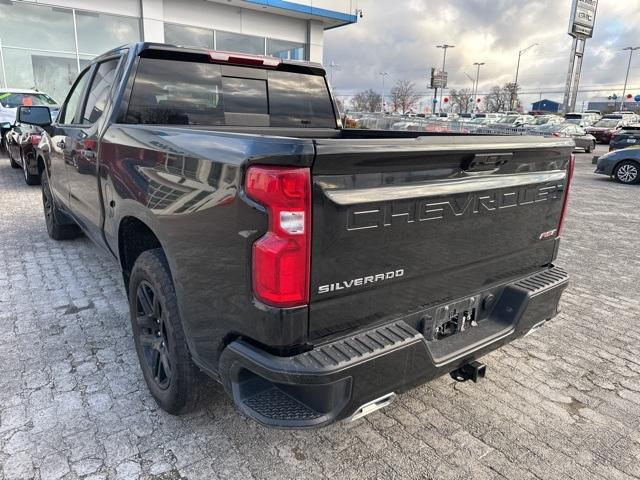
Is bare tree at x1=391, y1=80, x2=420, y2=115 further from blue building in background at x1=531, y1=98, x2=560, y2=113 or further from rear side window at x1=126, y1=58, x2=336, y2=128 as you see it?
rear side window at x1=126, y1=58, x2=336, y2=128

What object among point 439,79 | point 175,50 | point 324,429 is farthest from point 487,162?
point 439,79

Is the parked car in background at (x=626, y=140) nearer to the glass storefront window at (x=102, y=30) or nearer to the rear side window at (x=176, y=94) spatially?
the rear side window at (x=176, y=94)

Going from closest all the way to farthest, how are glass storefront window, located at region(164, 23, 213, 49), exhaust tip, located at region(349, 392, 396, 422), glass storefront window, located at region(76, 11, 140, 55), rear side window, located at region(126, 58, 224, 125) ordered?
exhaust tip, located at region(349, 392, 396, 422)
rear side window, located at region(126, 58, 224, 125)
glass storefront window, located at region(76, 11, 140, 55)
glass storefront window, located at region(164, 23, 213, 49)

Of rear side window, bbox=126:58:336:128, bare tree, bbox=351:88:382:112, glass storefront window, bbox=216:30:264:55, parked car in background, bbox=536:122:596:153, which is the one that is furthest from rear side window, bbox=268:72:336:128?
bare tree, bbox=351:88:382:112

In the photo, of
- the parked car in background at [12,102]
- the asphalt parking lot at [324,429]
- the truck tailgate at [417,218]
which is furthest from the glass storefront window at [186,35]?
the truck tailgate at [417,218]

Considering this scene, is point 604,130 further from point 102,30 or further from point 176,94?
point 176,94

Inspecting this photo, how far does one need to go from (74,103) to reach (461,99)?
83.2 meters

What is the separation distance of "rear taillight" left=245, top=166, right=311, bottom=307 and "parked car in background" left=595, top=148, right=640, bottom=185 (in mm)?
14724

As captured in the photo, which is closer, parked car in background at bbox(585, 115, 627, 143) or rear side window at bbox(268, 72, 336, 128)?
rear side window at bbox(268, 72, 336, 128)

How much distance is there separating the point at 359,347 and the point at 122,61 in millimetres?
2813

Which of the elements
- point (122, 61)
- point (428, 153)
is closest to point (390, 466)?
point (428, 153)

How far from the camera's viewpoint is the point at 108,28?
1820cm

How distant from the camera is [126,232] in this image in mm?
3119

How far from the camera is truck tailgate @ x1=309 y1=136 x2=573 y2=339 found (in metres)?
1.85
